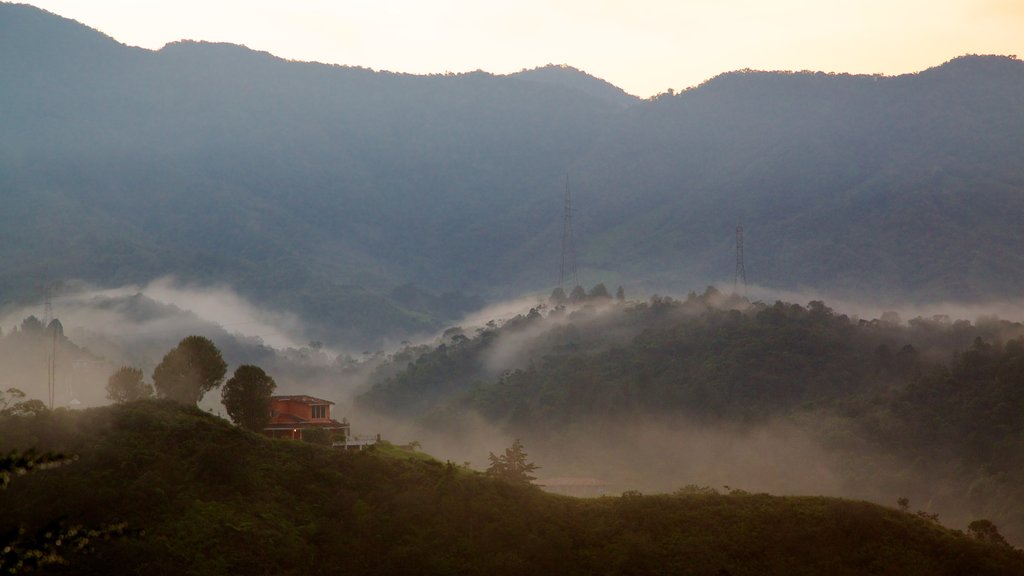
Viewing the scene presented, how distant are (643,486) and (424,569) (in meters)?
105

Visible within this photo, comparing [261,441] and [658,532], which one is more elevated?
[261,441]

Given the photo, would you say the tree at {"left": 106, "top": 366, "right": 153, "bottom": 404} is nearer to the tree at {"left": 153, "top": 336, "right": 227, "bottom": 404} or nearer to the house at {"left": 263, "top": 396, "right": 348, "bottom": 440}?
the tree at {"left": 153, "top": 336, "right": 227, "bottom": 404}

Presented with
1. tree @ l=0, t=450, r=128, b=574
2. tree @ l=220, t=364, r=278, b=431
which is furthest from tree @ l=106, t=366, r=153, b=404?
tree @ l=0, t=450, r=128, b=574

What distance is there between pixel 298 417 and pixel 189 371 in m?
12.3

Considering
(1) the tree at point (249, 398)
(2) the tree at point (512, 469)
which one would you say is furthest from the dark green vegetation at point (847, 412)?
(1) the tree at point (249, 398)

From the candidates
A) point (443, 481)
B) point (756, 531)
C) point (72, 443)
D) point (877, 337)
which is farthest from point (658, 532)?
point (877, 337)

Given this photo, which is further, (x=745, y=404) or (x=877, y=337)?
(x=877, y=337)

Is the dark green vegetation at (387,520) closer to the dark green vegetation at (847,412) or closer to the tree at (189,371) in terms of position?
the tree at (189,371)

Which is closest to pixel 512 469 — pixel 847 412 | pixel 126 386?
pixel 126 386

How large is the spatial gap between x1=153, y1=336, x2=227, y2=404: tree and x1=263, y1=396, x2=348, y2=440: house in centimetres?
642

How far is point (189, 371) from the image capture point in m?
76.6

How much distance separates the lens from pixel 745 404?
7160 inches

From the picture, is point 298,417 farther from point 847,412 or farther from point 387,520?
point 847,412

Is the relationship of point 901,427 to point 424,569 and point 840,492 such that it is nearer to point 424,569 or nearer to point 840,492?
point 840,492
